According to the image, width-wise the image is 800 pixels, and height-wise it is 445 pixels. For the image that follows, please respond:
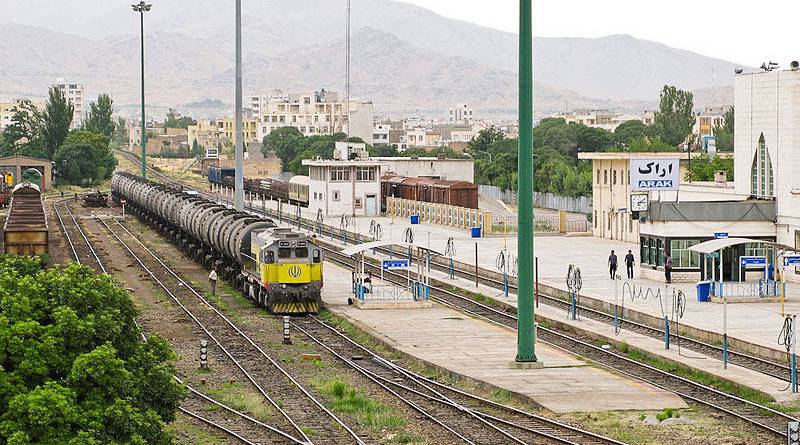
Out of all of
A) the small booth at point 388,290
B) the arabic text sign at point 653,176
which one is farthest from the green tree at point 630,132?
the small booth at point 388,290

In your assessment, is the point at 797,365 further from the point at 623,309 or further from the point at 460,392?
the point at 623,309

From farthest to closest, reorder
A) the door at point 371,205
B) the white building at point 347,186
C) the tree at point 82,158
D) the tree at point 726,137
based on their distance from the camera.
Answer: the tree at point 726,137 → the tree at point 82,158 → the door at point 371,205 → the white building at point 347,186

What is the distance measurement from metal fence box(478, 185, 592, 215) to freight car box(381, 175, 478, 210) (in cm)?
1196

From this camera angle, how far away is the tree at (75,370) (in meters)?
15.1

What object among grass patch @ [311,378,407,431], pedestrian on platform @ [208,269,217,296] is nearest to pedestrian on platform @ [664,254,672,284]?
pedestrian on platform @ [208,269,217,296]

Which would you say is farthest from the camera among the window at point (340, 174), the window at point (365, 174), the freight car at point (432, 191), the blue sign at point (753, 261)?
the window at point (365, 174)

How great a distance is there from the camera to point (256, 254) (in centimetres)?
3978

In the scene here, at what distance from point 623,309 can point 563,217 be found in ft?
121

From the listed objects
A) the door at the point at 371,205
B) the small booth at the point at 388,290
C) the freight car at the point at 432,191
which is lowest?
the small booth at the point at 388,290

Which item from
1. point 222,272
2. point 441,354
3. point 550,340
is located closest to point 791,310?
point 550,340

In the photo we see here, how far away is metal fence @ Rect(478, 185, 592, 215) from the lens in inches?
3718

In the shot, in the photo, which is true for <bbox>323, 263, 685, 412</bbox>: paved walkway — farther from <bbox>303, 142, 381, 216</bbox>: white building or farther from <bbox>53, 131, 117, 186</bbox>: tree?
<bbox>53, 131, 117, 186</bbox>: tree

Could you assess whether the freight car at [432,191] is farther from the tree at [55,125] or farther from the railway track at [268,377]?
the tree at [55,125]

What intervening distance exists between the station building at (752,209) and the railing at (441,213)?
22.6m
